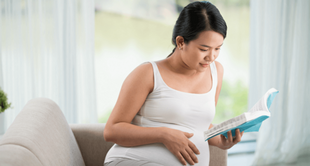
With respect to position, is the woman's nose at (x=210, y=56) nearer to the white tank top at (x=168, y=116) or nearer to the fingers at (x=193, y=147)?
the white tank top at (x=168, y=116)

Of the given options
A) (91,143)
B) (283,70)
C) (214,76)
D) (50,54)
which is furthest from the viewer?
(283,70)

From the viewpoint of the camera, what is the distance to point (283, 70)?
268 centimetres

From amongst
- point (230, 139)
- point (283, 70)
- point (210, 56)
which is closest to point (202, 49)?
point (210, 56)

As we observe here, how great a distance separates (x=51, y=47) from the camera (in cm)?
242

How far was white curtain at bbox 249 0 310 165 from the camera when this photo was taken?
8.78 ft

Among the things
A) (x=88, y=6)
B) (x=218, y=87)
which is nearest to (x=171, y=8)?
(x=88, y=6)

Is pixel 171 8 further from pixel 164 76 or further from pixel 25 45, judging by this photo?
pixel 164 76

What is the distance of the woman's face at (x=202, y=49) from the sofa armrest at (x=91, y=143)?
2.49 ft

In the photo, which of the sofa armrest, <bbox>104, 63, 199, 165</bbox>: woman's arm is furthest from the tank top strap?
the sofa armrest

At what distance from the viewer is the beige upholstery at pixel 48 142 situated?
720mm

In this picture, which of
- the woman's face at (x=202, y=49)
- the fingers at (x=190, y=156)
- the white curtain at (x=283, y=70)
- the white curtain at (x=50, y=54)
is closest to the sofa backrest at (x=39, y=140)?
the fingers at (x=190, y=156)

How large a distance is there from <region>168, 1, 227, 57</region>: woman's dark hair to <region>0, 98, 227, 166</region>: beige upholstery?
2.29 feet

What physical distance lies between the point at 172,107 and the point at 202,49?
281 millimetres

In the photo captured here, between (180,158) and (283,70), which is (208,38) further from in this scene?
(283,70)
